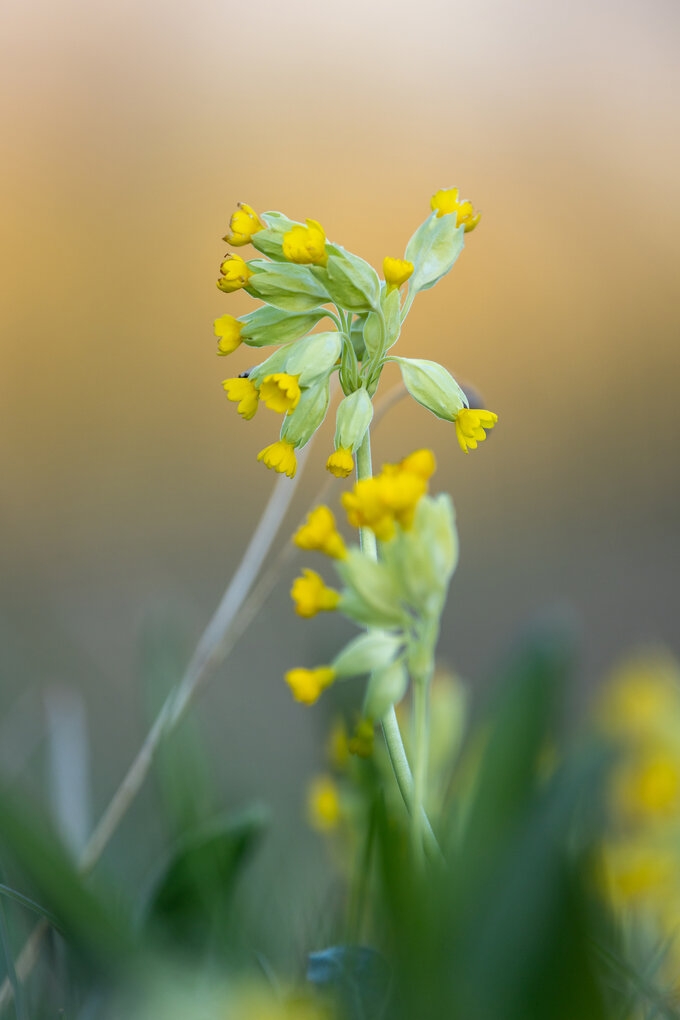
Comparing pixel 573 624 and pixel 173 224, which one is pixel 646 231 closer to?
pixel 173 224

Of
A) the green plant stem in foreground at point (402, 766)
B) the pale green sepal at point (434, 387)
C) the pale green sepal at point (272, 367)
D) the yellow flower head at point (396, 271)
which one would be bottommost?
the green plant stem in foreground at point (402, 766)

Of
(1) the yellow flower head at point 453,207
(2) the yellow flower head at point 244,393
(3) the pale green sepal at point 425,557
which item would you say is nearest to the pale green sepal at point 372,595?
(3) the pale green sepal at point 425,557

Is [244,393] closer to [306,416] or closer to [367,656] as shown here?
[306,416]

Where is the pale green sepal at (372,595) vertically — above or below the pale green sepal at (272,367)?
below

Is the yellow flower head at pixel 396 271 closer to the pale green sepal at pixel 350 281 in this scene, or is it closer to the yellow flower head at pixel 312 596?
the pale green sepal at pixel 350 281

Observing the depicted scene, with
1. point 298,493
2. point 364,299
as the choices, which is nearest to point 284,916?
point 364,299

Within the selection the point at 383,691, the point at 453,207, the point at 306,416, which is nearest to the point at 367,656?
the point at 383,691
